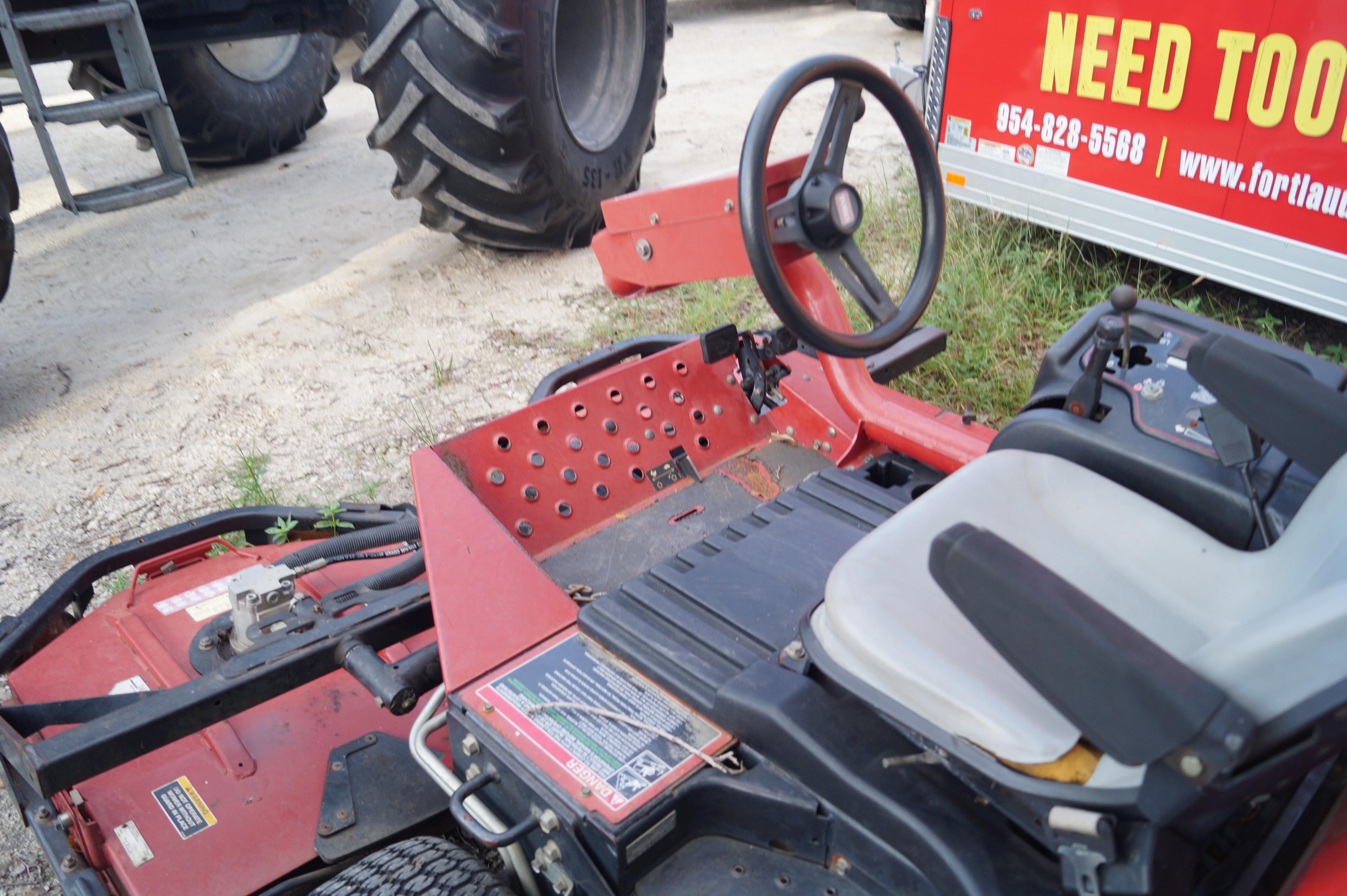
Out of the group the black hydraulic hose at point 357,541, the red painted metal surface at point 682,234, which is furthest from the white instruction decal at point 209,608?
the red painted metal surface at point 682,234

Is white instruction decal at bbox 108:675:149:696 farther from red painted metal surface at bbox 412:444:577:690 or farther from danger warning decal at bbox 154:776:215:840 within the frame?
red painted metal surface at bbox 412:444:577:690

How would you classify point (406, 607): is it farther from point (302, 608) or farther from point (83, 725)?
point (83, 725)

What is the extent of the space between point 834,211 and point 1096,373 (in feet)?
1.66

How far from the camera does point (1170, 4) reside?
2.89m

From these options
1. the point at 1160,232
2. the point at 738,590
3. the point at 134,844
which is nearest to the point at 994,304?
the point at 1160,232

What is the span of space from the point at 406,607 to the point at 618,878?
0.62m

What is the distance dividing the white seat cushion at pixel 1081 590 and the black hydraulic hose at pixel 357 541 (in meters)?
1.04

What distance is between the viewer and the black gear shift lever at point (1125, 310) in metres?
1.42

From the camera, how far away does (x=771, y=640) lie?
1.49 metres

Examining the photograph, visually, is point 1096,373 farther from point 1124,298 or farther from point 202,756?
point 202,756

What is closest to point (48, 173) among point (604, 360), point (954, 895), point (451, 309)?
point (451, 309)

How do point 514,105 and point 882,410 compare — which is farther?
point 514,105

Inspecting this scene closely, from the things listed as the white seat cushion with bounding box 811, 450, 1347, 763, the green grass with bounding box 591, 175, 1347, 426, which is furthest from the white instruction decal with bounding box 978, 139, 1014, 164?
the white seat cushion with bounding box 811, 450, 1347, 763

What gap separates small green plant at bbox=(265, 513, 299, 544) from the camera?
2.20 meters
